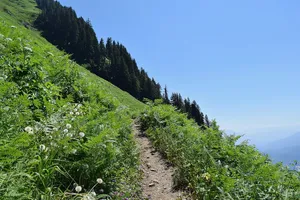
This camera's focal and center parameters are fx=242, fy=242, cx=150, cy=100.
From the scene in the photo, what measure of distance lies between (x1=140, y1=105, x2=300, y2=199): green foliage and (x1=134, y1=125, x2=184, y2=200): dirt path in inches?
11.9

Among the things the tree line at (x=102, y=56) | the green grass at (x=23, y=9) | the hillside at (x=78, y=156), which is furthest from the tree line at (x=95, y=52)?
the hillside at (x=78, y=156)

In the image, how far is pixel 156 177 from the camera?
761 centimetres

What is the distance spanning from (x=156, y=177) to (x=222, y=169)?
2.77 meters

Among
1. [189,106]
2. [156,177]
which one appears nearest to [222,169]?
[156,177]

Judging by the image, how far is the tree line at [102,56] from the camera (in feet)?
299

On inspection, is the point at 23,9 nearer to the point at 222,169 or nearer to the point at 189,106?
the point at 189,106

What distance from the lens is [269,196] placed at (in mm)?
4242

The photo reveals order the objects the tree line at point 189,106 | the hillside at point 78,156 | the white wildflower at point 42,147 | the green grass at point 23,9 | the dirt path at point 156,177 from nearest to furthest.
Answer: the hillside at point 78,156 → the white wildflower at point 42,147 → the dirt path at point 156,177 → the tree line at point 189,106 → the green grass at point 23,9

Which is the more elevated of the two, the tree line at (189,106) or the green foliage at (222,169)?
the tree line at (189,106)

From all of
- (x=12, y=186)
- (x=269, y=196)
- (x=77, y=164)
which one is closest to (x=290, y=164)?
(x=269, y=196)

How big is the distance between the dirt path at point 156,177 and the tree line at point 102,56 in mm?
73308

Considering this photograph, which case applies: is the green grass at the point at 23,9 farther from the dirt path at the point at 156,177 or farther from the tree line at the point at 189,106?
the dirt path at the point at 156,177

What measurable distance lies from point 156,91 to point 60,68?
85793 mm

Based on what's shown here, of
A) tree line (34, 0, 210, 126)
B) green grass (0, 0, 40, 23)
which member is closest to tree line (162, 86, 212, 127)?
tree line (34, 0, 210, 126)
